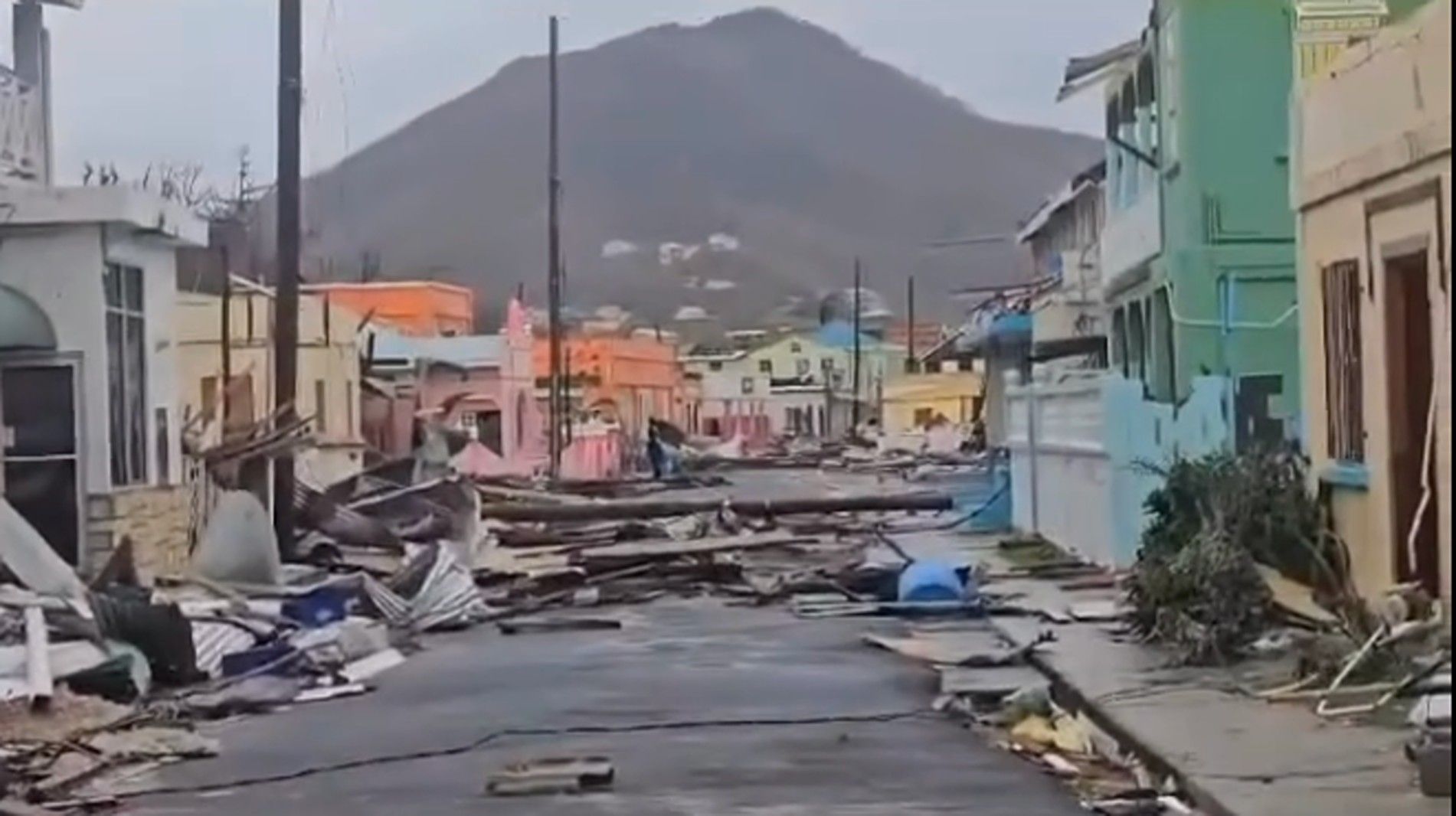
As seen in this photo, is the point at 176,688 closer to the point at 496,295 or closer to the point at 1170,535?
the point at 1170,535

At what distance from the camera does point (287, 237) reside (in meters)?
32.1

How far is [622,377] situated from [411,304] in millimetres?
17479

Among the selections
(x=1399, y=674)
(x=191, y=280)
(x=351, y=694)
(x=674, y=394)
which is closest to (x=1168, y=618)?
(x=1399, y=674)

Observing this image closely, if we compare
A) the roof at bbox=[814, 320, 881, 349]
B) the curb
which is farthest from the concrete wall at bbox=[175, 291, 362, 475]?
the roof at bbox=[814, 320, 881, 349]

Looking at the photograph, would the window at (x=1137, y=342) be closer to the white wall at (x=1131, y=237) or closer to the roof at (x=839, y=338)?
the white wall at (x=1131, y=237)

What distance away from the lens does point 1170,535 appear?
76.2ft

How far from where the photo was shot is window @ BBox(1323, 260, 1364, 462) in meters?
20.4

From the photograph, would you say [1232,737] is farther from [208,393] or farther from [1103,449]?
[208,393]

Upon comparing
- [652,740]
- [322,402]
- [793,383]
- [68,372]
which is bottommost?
[652,740]

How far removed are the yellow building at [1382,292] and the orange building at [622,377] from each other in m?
61.1

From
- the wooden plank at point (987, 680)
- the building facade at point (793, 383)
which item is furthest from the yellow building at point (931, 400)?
the wooden plank at point (987, 680)

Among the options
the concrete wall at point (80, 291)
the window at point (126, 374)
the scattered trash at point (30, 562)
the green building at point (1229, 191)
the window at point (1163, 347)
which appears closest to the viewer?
the scattered trash at point (30, 562)

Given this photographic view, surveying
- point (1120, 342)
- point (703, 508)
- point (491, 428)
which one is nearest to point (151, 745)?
point (1120, 342)

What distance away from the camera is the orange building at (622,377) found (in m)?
90.3
